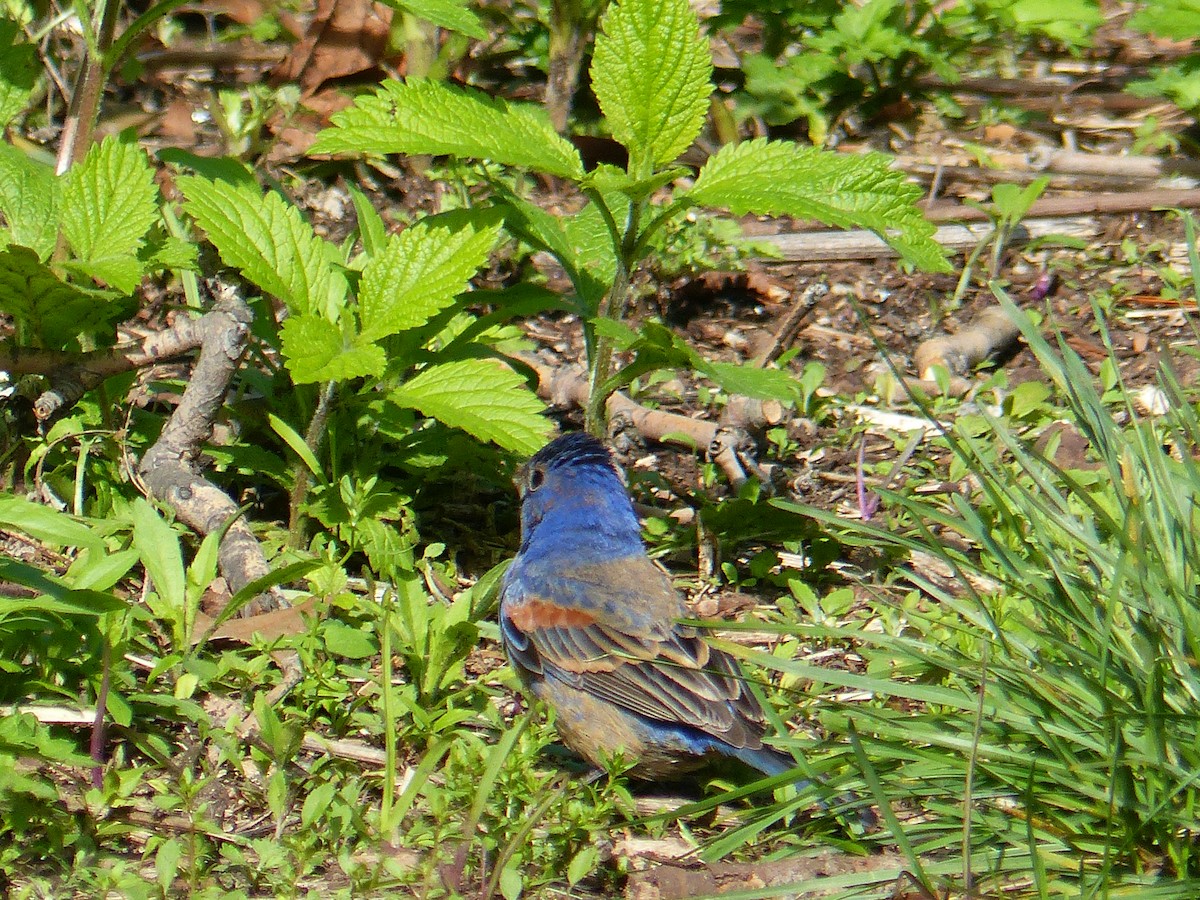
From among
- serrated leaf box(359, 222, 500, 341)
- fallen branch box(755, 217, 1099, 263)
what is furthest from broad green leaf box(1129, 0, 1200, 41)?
serrated leaf box(359, 222, 500, 341)

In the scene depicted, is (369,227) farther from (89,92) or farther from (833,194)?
(833,194)

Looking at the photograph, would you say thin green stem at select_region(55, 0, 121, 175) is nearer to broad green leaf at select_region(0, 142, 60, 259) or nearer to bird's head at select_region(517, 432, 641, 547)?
broad green leaf at select_region(0, 142, 60, 259)

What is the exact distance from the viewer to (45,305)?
4.04m

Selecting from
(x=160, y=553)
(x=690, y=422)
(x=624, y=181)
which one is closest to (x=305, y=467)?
(x=160, y=553)

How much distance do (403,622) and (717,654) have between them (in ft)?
3.03

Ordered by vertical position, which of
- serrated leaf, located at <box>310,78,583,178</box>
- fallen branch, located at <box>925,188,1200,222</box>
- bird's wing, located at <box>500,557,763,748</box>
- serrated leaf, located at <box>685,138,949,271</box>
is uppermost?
serrated leaf, located at <box>310,78,583,178</box>

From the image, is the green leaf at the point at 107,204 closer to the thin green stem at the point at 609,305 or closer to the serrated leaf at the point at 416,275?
the serrated leaf at the point at 416,275

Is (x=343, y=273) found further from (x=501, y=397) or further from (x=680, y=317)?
(x=680, y=317)

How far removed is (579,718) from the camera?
3973 mm

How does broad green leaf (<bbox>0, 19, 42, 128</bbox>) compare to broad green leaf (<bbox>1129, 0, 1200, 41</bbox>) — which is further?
broad green leaf (<bbox>1129, 0, 1200, 41</bbox>)

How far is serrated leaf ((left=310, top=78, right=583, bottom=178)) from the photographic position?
3758 millimetres

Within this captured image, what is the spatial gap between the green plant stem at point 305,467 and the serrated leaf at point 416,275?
11.5 inches

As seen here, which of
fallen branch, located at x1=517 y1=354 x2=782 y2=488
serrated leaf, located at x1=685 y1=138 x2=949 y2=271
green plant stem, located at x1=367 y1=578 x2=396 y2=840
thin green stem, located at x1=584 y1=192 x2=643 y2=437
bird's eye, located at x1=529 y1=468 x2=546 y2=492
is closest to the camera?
green plant stem, located at x1=367 y1=578 x2=396 y2=840

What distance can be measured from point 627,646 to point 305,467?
122 cm
